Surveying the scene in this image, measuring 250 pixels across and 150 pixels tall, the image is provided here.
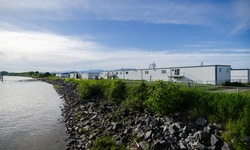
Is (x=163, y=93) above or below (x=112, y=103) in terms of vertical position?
above

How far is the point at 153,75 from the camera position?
41.3m

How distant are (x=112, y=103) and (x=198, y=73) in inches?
769

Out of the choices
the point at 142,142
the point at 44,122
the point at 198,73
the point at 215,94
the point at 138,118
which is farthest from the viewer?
the point at 198,73

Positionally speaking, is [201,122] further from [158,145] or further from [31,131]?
[31,131]

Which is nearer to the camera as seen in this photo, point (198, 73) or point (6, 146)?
point (6, 146)

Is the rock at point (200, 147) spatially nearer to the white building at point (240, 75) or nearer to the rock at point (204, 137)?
the rock at point (204, 137)

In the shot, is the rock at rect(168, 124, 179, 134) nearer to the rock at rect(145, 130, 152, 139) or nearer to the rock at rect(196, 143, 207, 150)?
the rock at rect(145, 130, 152, 139)

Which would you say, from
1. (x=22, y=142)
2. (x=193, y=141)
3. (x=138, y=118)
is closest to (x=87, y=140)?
(x=138, y=118)

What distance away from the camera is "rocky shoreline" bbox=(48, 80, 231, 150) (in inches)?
331

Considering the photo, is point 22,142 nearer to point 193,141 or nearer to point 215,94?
point 193,141

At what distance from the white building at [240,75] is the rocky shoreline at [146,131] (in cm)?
2717

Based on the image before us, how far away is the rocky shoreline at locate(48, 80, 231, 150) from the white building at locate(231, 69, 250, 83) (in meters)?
27.2

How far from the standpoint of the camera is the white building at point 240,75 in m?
34.1


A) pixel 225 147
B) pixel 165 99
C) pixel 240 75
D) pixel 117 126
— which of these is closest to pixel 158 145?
pixel 225 147
